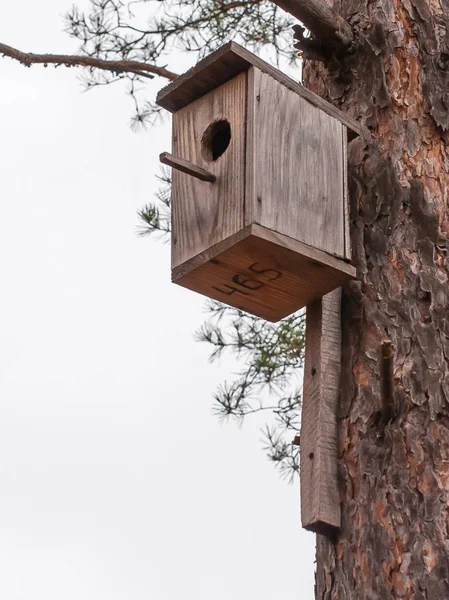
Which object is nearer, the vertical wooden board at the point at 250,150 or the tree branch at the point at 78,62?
the vertical wooden board at the point at 250,150

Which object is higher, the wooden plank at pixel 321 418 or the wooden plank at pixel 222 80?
the wooden plank at pixel 222 80

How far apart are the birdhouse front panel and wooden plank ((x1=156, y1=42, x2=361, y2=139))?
0.02 meters

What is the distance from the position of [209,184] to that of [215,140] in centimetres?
20

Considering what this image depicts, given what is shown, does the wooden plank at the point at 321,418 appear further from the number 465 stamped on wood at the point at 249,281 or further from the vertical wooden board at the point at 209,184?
the vertical wooden board at the point at 209,184

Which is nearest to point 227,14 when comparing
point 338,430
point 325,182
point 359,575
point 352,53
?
point 352,53

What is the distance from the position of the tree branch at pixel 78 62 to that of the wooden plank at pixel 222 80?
1330mm

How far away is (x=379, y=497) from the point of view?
2551 millimetres

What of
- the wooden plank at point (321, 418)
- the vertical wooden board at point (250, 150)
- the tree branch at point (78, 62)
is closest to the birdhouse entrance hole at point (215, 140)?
the vertical wooden board at point (250, 150)

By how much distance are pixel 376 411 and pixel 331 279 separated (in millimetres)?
319

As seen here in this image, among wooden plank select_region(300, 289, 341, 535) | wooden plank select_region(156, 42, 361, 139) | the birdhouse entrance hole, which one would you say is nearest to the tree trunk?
wooden plank select_region(300, 289, 341, 535)

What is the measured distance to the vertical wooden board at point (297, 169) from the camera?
8.87 ft

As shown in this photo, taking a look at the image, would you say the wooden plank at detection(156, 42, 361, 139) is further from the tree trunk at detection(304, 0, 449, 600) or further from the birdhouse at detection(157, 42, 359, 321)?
the tree trunk at detection(304, 0, 449, 600)

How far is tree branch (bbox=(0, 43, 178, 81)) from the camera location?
4.37 m

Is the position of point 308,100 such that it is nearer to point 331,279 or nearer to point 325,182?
point 325,182
